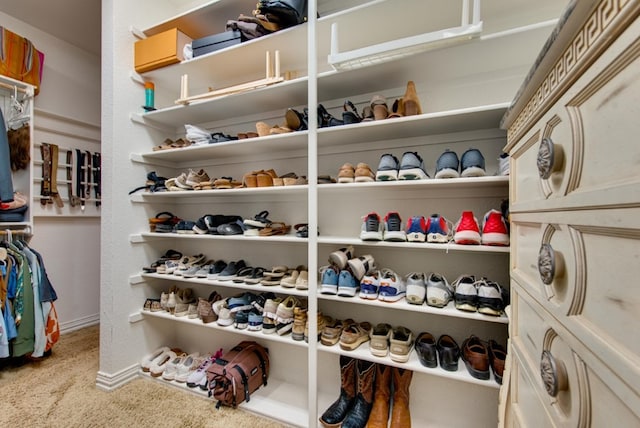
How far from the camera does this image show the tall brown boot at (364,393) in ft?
4.25

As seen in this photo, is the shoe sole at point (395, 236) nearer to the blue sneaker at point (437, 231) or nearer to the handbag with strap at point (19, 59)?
the blue sneaker at point (437, 231)

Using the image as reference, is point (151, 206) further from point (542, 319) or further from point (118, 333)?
point (542, 319)

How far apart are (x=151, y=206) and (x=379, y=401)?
1.93 m

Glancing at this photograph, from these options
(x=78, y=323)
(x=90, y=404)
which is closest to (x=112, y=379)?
(x=90, y=404)

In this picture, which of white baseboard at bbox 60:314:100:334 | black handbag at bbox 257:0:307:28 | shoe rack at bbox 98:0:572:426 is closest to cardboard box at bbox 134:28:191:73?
shoe rack at bbox 98:0:572:426

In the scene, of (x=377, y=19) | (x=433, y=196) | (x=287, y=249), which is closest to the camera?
(x=377, y=19)

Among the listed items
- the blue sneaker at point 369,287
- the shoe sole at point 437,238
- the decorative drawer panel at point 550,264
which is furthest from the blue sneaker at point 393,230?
the decorative drawer panel at point 550,264

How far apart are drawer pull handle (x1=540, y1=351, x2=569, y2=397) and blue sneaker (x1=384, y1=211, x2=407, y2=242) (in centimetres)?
71

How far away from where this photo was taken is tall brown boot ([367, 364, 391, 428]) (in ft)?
4.13

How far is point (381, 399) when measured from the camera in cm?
132

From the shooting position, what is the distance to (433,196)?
1.38 meters

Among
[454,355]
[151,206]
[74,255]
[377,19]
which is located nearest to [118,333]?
[151,206]

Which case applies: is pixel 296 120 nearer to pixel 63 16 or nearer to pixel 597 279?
pixel 597 279

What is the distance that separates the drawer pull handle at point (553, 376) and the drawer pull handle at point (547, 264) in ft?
0.46
